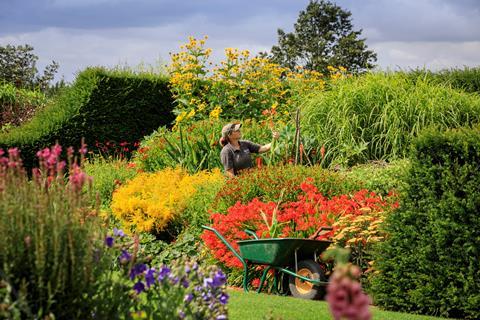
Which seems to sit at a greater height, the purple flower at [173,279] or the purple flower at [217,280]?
the purple flower at [173,279]

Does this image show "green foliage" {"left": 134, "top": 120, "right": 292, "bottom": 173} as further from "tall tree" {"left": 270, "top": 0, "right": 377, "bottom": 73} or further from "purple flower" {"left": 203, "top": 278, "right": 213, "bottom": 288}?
"tall tree" {"left": 270, "top": 0, "right": 377, "bottom": 73}

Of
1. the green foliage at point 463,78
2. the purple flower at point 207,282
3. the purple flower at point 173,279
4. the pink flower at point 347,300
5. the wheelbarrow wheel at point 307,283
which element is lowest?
the wheelbarrow wheel at point 307,283

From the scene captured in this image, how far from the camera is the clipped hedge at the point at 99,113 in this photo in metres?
14.5

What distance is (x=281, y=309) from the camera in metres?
5.52

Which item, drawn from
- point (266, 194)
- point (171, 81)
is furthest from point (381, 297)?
point (171, 81)

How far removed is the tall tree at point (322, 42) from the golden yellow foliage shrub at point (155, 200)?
2784 cm

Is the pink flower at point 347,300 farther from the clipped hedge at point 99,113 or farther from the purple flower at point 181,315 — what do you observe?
the clipped hedge at point 99,113

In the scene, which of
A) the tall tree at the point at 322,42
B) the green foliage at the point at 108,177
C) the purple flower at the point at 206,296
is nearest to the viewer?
the purple flower at the point at 206,296

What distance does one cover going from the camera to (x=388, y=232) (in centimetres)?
635

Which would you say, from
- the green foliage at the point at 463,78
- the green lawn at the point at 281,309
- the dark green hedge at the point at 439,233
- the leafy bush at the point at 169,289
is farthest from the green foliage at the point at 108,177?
the green foliage at the point at 463,78

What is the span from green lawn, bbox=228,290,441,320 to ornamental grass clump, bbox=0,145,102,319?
2027 mm

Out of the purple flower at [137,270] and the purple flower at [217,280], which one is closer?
the purple flower at [137,270]

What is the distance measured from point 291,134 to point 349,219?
3.69 metres

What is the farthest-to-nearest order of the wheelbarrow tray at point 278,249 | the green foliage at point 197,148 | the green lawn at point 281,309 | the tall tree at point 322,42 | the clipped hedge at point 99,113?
1. the tall tree at point 322,42
2. the clipped hedge at point 99,113
3. the green foliage at point 197,148
4. the wheelbarrow tray at point 278,249
5. the green lawn at point 281,309
